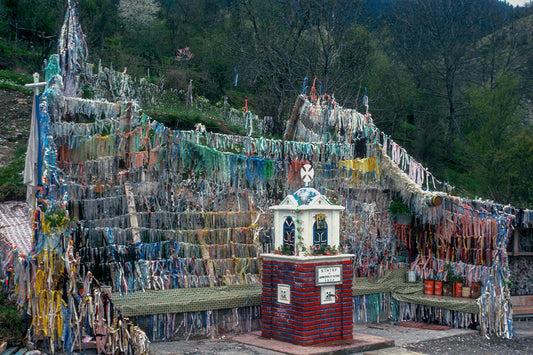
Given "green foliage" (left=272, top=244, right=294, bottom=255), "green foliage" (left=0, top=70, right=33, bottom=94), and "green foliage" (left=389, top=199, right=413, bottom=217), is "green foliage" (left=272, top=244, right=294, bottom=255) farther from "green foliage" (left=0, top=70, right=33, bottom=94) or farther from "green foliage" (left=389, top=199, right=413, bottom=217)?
"green foliage" (left=0, top=70, right=33, bottom=94)

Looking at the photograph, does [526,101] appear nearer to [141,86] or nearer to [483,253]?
[141,86]

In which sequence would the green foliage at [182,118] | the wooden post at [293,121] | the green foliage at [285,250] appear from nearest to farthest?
the green foliage at [285,250], the wooden post at [293,121], the green foliage at [182,118]

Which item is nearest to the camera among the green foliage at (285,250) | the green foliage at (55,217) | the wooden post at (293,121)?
the green foliage at (55,217)

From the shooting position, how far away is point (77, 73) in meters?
11.3

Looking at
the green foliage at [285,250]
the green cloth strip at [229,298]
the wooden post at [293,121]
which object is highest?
the wooden post at [293,121]

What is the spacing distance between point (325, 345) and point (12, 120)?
1398cm

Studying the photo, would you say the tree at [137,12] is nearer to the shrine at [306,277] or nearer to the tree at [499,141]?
the tree at [499,141]

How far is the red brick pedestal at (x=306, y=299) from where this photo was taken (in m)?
9.41

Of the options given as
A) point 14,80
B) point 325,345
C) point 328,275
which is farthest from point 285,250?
point 14,80

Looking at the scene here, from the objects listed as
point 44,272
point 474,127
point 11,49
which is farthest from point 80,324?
point 474,127

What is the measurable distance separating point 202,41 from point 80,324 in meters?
27.9

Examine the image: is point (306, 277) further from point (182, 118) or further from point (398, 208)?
point (182, 118)

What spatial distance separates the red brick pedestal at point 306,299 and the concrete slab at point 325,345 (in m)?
0.13

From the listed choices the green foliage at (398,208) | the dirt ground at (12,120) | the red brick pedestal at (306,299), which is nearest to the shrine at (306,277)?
the red brick pedestal at (306,299)
